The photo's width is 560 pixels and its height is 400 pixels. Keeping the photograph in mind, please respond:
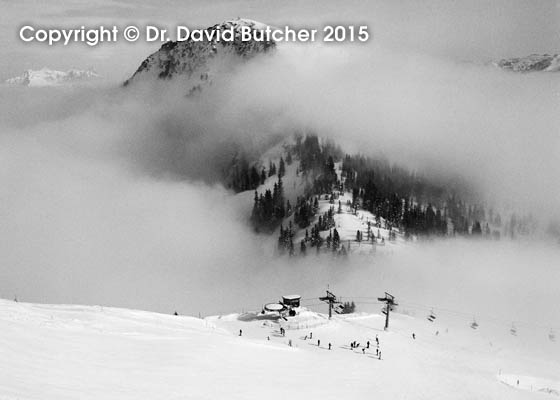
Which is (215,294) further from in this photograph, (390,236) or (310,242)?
(390,236)

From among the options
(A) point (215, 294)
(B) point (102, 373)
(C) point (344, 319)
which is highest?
(B) point (102, 373)

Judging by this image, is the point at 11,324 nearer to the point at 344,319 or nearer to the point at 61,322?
the point at 61,322

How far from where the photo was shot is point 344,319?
84.0 meters

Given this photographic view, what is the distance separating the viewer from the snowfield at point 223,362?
2823 cm

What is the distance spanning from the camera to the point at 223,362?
1492 inches

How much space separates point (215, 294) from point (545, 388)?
145031 mm

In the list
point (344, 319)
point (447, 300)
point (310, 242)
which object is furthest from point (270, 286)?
point (344, 319)

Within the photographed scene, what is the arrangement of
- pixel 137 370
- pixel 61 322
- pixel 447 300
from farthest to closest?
pixel 447 300
pixel 61 322
pixel 137 370

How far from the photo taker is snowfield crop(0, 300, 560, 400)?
28234mm

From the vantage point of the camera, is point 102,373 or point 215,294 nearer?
point 102,373

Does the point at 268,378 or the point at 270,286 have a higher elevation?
the point at 268,378

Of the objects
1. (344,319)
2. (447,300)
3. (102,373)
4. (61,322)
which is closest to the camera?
(102,373)

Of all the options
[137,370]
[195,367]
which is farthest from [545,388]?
[137,370]

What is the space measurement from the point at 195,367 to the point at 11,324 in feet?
41.2
